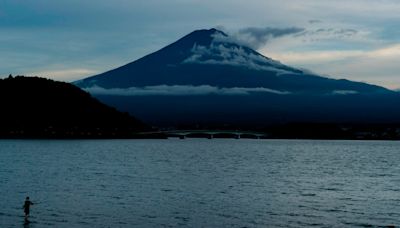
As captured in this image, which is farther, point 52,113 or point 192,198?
point 52,113

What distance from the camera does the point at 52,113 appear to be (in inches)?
6772

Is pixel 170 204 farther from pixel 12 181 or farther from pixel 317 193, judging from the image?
pixel 12 181

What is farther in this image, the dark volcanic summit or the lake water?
the dark volcanic summit

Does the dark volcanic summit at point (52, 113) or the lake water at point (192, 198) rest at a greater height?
the dark volcanic summit at point (52, 113)

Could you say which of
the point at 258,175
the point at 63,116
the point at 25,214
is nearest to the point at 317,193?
the point at 258,175

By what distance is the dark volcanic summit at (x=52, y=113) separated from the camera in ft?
550

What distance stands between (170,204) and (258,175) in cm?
2507

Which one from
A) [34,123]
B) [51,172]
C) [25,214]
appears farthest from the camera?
[34,123]

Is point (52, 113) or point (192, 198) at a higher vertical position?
point (52, 113)

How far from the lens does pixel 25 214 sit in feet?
95.6

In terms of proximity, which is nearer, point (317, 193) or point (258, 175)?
point (317, 193)

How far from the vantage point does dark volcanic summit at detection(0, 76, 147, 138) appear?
168 metres

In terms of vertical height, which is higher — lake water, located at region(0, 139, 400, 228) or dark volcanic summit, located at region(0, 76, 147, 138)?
dark volcanic summit, located at region(0, 76, 147, 138)

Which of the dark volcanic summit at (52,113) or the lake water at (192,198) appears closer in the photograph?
the lake water at (192,198)
